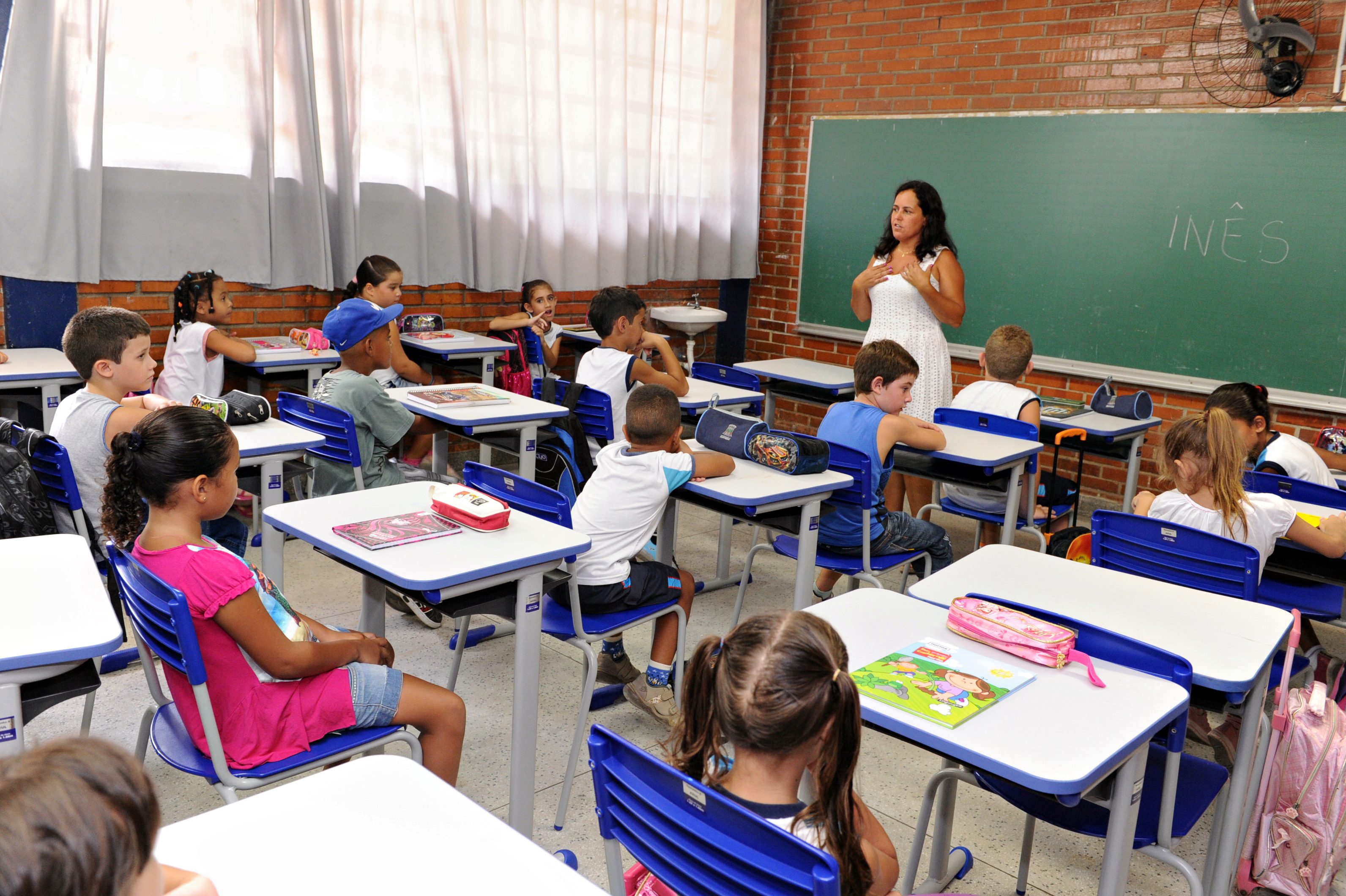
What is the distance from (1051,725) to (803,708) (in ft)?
1.62

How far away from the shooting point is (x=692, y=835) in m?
1.18

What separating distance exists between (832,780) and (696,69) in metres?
5.79

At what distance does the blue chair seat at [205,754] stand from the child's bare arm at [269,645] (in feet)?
0.44

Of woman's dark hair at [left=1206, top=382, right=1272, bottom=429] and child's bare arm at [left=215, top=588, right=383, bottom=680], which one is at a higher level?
woman's dark hair at [left=1206, top=382, right=1272, bottom=429]

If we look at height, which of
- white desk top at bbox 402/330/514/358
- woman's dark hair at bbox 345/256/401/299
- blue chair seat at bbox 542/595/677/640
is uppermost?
woman's dark hair at bbox 345/256/401/299

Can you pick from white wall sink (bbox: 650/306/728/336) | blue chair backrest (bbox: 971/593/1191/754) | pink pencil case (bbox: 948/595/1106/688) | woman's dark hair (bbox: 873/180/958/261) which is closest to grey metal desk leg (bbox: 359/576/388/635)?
pink pencil case (bbox: 948/595/1106/688)

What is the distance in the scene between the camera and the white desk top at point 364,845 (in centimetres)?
108

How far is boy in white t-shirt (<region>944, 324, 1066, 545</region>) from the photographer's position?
4.00 metres

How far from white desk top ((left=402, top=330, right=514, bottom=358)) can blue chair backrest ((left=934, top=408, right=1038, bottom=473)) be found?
2.25 m

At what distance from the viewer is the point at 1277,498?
8.87ft

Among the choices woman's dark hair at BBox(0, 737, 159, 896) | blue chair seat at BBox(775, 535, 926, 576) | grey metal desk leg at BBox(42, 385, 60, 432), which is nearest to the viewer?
woman's dark hair at BBox(0, 737, 159, 896)

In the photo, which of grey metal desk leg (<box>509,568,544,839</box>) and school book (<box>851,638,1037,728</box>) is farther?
grey metal desk leg (<box>509,568,544,839</box>)

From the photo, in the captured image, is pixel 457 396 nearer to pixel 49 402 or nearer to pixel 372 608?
pixel 372 608

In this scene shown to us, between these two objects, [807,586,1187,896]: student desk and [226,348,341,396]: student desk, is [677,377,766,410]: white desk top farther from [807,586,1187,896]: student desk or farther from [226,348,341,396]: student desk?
[807,586,1187,896]: student desk
